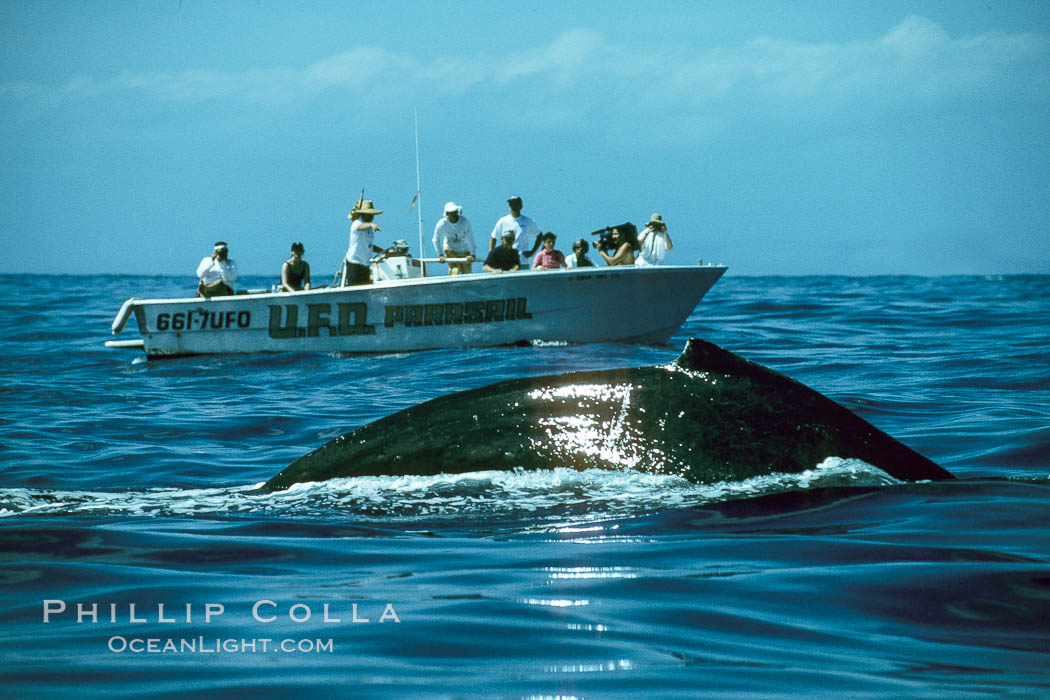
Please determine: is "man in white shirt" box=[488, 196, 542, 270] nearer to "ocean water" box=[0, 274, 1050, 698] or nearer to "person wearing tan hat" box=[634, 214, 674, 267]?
"person wearing tan hat" box=[634, 214, 674, 267]

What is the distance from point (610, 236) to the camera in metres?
19.4

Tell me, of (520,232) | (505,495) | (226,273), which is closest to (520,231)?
(520,232)

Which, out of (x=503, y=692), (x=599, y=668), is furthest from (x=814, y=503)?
(x=503, y=692)

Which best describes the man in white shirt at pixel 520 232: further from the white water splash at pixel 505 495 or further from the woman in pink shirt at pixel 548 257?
the white water splash at pixel 505 495

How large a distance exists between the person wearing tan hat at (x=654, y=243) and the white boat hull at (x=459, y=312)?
501 millimetres

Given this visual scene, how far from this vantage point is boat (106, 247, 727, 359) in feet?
60.8

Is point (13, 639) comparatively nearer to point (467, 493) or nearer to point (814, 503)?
point (467, 493)

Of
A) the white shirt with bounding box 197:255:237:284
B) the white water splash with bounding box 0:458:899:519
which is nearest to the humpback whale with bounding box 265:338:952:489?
the white water splash with bounding box 0:458:899:519

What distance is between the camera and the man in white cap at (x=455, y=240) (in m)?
18.9

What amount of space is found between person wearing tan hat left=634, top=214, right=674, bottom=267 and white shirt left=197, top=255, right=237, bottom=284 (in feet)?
24.5

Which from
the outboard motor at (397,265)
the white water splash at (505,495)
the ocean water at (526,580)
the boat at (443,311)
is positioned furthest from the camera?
the outboard motor at (397,265)

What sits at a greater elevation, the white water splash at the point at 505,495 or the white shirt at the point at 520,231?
the white shirt at the point at 520,231

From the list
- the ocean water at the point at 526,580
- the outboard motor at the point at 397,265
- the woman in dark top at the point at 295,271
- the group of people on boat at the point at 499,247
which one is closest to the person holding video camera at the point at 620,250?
the group of people on boat at the point at 499,247

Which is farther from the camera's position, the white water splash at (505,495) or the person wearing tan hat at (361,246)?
the person wearing tan hat at (361,246)
